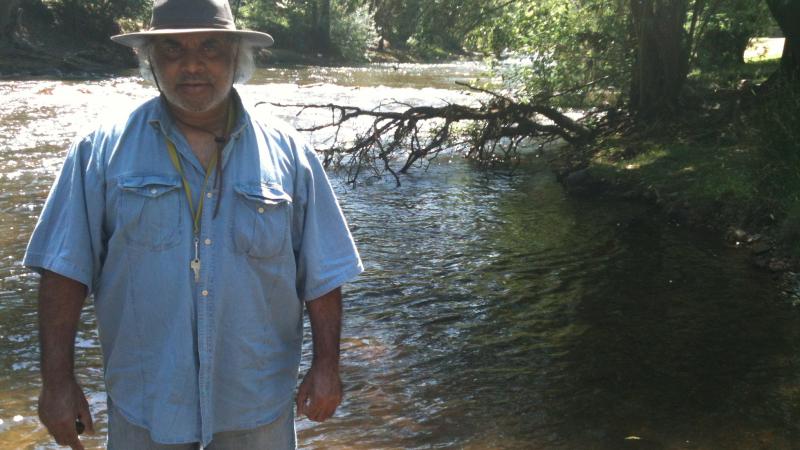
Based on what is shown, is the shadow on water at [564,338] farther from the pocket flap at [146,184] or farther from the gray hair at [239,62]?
the pocket flap at [146,184]

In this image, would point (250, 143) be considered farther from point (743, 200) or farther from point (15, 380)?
point (743, 200)

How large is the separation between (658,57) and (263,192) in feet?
42.5

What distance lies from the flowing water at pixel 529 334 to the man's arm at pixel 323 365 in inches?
36.9

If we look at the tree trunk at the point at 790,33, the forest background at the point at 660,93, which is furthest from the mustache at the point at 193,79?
the tree trunk at the point at 790,33

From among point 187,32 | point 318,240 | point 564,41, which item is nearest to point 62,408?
point 318,240

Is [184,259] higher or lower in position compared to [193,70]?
lower

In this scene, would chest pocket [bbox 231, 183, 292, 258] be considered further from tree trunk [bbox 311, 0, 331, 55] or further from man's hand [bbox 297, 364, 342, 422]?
tree trunk [bbox 311, 0, 331, 55]

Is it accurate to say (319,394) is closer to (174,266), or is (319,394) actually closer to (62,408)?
(174,266)

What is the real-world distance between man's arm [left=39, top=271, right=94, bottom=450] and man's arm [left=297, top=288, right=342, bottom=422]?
2.11 ft

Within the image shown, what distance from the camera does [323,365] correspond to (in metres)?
2.82

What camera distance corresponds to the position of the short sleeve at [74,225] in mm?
2531

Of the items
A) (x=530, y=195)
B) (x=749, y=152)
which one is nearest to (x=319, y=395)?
(x=749, y=152)

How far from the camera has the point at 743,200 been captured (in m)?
10.0

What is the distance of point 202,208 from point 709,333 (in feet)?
17.4
